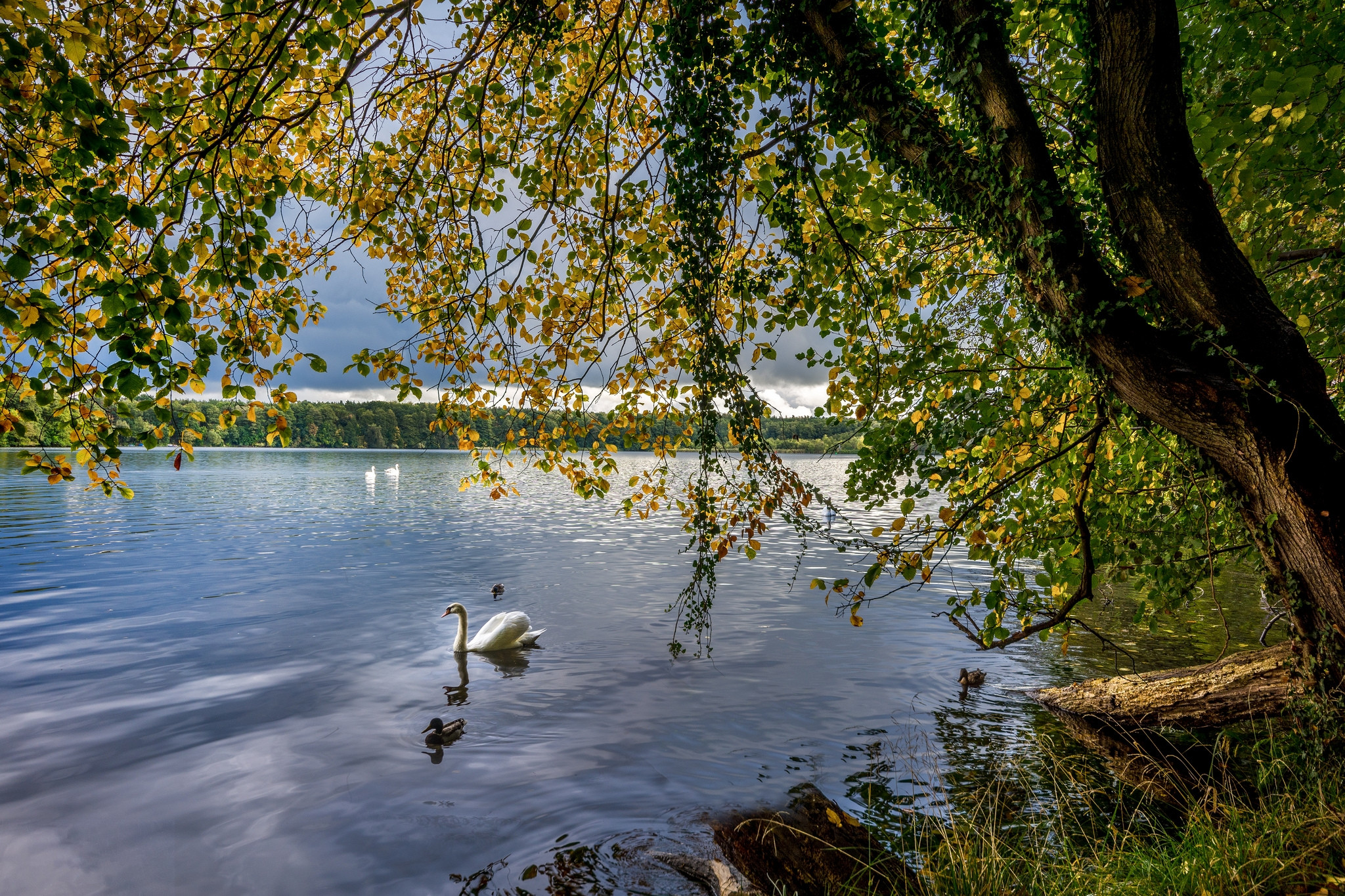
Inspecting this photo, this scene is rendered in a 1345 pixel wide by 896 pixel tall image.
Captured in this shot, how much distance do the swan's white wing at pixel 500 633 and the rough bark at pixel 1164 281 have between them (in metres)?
13.0

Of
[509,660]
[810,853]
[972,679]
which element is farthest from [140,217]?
[972,679]

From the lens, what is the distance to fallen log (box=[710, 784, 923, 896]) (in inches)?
224

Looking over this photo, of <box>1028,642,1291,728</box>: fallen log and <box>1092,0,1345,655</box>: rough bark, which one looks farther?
<box>1028,642,1291,728</box>: fallen log

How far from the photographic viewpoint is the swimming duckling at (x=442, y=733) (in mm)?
9984

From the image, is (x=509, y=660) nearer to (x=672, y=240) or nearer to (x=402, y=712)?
(x=402, y=712)

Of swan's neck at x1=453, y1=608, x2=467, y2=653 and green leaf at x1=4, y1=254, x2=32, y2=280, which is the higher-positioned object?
green leaf at x1=4, y1=254, x2=32, y2=280

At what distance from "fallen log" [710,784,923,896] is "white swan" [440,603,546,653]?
27.2 feet

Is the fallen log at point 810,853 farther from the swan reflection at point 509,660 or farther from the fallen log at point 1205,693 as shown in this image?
the swan reflection at point 509,660

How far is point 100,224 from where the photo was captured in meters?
3.34

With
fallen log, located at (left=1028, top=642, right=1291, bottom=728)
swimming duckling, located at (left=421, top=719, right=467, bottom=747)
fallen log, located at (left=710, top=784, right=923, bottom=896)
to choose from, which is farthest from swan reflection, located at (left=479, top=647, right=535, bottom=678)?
fallen log, located at (left=1028, top=642, right=1291, bottom=728)

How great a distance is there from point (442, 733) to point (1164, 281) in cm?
1011

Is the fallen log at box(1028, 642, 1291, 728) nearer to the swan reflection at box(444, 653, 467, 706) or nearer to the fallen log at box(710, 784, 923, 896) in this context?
the fallen log at box(710, 784, 923, 896)

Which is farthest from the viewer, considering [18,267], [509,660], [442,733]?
[509,660]

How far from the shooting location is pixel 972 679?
40.5 feet
